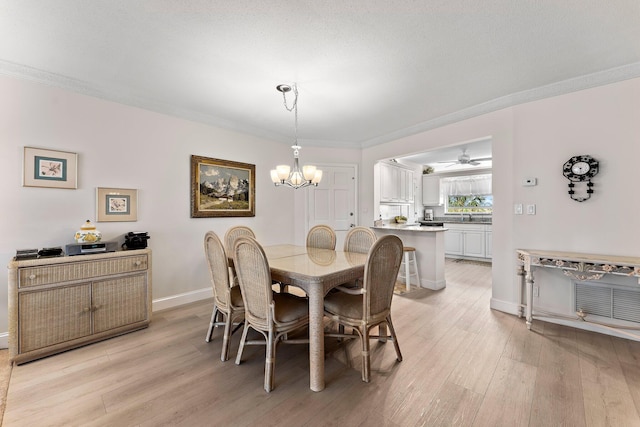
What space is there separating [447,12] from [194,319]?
3597mm

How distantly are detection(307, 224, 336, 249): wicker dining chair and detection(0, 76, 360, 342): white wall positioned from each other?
4.00 feet

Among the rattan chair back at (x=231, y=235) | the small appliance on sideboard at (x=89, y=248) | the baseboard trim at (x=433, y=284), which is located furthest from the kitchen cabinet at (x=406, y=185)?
the small appliance on sideboard at (x=89, y=248)

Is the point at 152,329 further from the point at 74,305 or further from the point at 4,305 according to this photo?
the point at 4,305

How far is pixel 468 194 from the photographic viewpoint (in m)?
6.75

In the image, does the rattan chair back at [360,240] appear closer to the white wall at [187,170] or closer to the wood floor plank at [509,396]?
the wood floor plank at [509,396]

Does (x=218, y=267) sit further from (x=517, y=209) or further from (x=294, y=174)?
(x=517, y=209)

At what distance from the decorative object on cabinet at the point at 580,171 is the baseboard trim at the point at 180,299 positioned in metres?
4.48

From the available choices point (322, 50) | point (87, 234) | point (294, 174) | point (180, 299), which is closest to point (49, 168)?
point (87, 234)

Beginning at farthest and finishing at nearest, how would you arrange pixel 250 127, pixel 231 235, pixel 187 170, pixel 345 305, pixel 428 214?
pixel 428 214 → pixel 250 127 → pixel 187 170 → pixel 231 235 → pixel 345 305

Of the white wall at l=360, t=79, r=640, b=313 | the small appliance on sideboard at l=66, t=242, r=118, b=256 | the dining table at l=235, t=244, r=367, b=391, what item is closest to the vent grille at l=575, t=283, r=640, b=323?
the white wall at l=360, t=79, r=640, b=313

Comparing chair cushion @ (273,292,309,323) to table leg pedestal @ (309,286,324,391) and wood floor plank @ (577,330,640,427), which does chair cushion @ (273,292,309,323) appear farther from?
wood floor plank @ (577,330,640,427)

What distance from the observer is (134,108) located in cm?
299

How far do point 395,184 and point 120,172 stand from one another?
4.75 metres

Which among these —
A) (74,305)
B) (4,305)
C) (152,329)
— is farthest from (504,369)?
(4,305)
